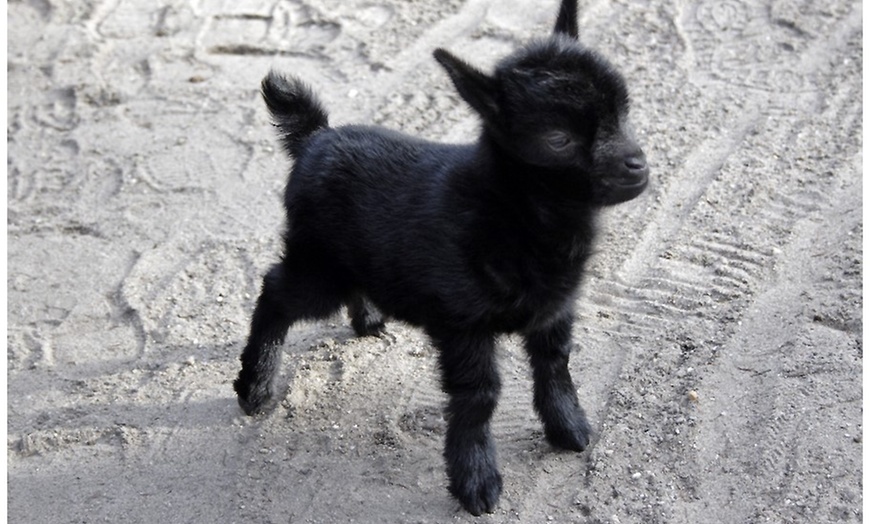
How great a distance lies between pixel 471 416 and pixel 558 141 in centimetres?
111

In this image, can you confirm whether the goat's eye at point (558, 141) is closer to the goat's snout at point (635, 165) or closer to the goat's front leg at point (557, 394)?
the goat's snout at point (635, 165)

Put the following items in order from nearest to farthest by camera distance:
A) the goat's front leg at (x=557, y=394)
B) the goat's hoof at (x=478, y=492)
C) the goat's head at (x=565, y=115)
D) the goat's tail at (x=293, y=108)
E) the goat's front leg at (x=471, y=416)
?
1. the goat's head at (x=565, y=115)
2. the goat's front leg at (x=471, y=416)
3. the goat's hoof at (x=478, y=492)
4. the goat's front leg at (x=557, y=394)
5. the goat's tail at (x=293, y=108)

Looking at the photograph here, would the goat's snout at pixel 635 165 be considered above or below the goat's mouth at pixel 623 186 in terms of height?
above

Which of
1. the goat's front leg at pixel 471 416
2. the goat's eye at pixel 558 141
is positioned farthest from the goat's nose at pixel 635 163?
the goat's front leg at pixel 471 416

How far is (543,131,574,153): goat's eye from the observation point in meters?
3.85

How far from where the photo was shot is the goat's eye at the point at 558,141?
3.85m

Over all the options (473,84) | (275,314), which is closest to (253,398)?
(275,314)

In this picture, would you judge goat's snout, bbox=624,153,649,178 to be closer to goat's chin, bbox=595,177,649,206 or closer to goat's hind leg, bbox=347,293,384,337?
goat's chin, bbox=595,177,649,206

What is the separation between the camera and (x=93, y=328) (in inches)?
221

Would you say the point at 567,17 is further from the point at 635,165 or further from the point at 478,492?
the point at 478,492

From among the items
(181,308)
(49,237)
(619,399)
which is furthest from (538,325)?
(49,237)

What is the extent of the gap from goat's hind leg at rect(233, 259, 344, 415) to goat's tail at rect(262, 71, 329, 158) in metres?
0.52

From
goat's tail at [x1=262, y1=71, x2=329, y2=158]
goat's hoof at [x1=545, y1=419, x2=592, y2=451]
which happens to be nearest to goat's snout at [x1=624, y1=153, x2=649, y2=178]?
goat's hoof at [x1=545, y1=419, x2=592, y2=451]

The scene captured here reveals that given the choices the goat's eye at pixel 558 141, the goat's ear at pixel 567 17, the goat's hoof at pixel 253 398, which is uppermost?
the goat's ear at pixel 567 17
